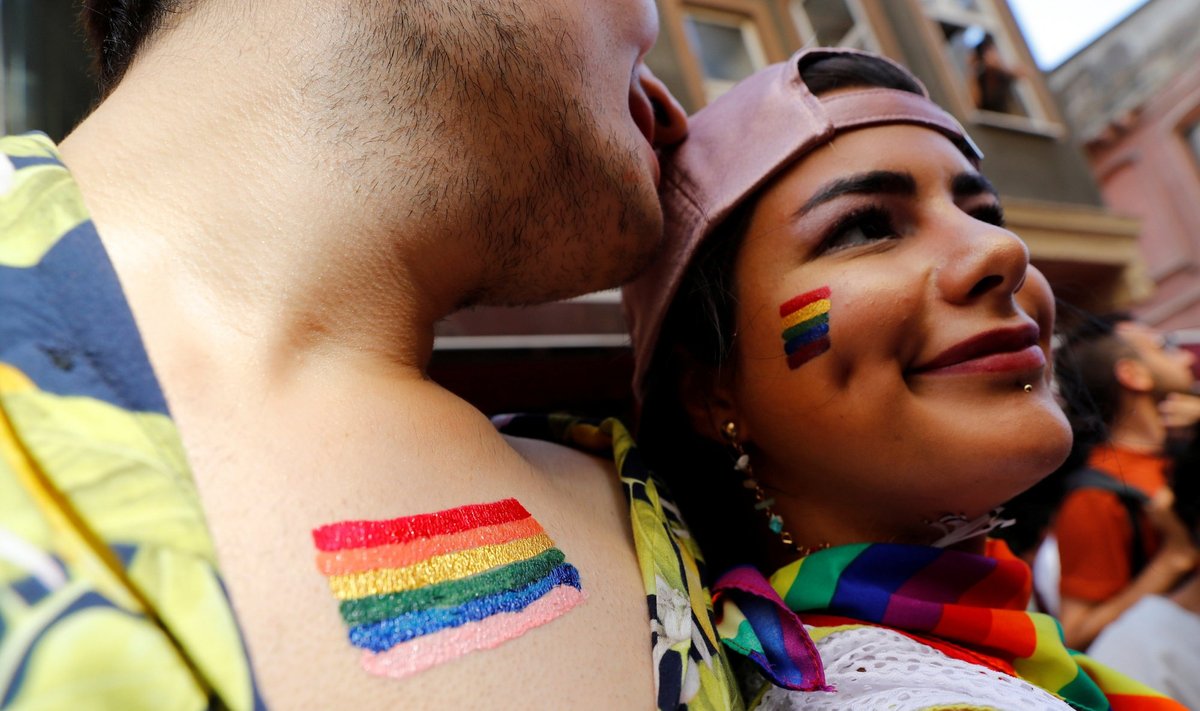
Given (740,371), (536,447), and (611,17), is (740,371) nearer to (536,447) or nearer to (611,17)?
(536,447)

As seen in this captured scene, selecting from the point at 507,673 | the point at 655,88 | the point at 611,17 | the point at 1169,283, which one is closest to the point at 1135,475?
the point at 655,88

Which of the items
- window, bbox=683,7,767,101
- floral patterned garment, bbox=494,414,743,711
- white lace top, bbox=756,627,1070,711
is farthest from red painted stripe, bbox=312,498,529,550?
window, bbox=683,7,767,101

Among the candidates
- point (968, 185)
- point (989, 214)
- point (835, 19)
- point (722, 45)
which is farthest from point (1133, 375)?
point (835, 19)

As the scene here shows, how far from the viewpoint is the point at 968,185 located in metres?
1.48

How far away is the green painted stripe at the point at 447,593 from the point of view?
0.70 metres

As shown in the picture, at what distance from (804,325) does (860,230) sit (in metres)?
0.23

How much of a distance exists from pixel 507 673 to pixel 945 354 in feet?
2.98

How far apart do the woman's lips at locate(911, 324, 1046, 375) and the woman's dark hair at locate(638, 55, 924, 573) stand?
39 cm

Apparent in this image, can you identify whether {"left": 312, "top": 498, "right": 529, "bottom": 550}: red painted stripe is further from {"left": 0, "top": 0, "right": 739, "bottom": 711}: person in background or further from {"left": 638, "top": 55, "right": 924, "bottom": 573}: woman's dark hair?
{"left": 638, "top": 55, "right": 924, "bottom": 573}: woman's dark hair

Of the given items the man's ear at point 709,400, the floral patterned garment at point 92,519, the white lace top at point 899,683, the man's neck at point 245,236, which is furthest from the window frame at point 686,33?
the floral patterned garment at point 92,519

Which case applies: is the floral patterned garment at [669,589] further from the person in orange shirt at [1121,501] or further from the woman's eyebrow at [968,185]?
the person in orange shirt at [1121,501]

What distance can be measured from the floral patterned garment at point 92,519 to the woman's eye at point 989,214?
147 centimetres

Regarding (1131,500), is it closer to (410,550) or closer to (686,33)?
(410,550)

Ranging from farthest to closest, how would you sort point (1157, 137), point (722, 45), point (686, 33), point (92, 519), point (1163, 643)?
point (1157, 137)
point (722, 45)
point (686, 33)
point (1163, 643)
point (92, 519)
